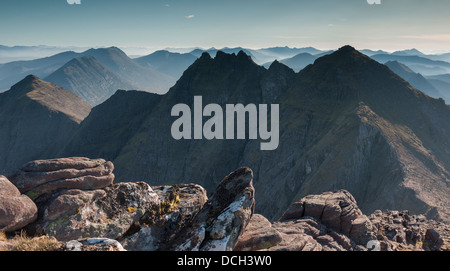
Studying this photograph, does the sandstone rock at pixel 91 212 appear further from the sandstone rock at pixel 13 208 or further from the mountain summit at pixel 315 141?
the mountain summit at pixel 315 141

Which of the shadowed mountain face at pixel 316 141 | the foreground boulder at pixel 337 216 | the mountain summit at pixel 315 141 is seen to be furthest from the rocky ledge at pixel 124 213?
the shadowed mountain face at pixel 316 141

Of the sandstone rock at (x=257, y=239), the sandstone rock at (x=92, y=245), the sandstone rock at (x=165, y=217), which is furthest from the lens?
the sandstone rock at (x=257, y=239)

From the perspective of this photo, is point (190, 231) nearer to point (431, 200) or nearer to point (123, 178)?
point (431, 200)

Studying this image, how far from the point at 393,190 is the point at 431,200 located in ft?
31.4

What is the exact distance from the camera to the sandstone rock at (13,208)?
11.8 m

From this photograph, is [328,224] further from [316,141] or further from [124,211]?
[316,141]

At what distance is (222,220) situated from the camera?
46.1 ft

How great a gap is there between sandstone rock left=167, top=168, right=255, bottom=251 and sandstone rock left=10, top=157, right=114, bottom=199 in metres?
5.73

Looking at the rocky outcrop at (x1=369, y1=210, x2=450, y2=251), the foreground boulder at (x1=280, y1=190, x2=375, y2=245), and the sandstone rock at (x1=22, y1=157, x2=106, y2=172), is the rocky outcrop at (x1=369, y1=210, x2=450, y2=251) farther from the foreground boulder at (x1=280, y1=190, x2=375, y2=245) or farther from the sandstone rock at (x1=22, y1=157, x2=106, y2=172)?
the sandstone rock at (x1=22, y1=157, x2=106, y2=172)

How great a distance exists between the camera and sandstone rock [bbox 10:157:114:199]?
45.2ft

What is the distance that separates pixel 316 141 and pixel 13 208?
379ft

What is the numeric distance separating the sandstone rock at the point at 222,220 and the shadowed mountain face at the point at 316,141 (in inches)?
3045

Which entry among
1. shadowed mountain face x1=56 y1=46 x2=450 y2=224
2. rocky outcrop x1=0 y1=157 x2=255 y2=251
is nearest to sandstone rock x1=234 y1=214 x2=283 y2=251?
rocky outcrop x1=0 y1=157 x2=255 y2=251

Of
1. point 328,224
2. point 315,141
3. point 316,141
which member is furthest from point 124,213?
point 315,141
